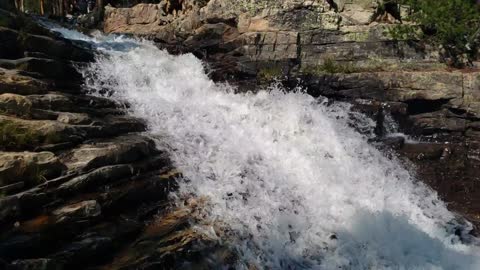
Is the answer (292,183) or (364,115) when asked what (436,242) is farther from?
(364,115)

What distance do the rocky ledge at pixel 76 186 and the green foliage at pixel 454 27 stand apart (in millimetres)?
10487

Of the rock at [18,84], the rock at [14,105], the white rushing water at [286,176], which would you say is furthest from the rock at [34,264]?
the rock at [18,84]

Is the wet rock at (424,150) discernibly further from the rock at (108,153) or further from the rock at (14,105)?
the rock at (14,105)

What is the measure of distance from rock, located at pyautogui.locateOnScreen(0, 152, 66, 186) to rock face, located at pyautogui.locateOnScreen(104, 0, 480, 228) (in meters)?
9.22

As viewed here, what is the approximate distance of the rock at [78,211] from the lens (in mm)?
5781

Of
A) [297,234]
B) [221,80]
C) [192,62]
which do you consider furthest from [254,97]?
[297,234]

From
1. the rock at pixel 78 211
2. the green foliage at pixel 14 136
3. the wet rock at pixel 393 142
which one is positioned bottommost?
the wet rock at pixel 393 142

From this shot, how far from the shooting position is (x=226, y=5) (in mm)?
16828

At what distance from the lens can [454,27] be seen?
1438 cm

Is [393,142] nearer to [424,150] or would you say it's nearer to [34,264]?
[424,150]

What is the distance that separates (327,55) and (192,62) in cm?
463

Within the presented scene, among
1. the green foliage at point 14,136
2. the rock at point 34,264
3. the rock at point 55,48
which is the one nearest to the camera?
the rock at point 34,264

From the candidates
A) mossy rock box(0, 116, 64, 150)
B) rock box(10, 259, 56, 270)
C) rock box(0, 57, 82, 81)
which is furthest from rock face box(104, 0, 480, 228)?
rock box(10, 259, 56, 270)

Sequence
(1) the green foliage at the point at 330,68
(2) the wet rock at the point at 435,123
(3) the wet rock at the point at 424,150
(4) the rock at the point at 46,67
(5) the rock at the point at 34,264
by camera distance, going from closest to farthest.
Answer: (5) the rock at the point at 34,264
(4) the rock at the point at 46,67
(3) the wet rock at the point at 424,150
(2) the wet rock at the point at 435,123
(1) the green foliage at the point at 330,68
